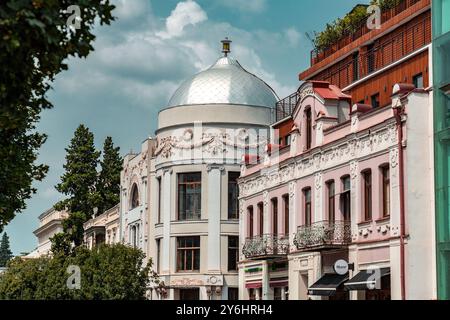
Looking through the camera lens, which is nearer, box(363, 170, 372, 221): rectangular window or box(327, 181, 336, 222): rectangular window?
box(363, 170, 372, 221): rectangular window

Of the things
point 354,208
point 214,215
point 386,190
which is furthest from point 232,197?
point 386,190

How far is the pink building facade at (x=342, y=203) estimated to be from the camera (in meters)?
35.1

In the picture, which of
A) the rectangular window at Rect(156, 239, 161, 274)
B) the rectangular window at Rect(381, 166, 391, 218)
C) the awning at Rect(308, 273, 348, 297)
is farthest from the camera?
the rectangular window at Rect(156, 239, 161, 274)

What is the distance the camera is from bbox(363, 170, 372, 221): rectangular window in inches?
1505

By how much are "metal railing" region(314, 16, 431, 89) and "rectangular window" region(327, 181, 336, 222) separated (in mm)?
4605

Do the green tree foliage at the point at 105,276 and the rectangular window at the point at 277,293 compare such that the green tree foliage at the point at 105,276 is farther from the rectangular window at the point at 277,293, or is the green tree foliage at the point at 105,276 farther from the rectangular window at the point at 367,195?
the rectangular window at the point at 367,195

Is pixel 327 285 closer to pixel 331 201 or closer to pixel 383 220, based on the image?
pixel 331 201

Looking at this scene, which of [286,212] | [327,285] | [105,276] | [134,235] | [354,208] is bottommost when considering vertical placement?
[327,285]

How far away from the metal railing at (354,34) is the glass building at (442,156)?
439 centimetres

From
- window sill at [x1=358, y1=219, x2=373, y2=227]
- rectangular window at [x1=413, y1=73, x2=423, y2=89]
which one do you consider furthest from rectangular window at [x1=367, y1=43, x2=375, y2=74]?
window sill at [x1=358, y1=219, x2=373, y2=227]

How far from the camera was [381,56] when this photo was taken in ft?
134

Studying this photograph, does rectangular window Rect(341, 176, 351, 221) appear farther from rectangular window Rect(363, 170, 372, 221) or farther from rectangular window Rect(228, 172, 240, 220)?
rectangular window Rect(228, 172, 240, 220)

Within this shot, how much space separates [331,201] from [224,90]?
22050mm

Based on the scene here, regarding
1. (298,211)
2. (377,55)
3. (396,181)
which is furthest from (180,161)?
(396,181)
